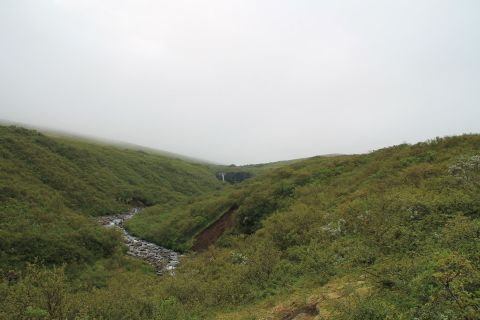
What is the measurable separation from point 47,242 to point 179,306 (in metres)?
21.8

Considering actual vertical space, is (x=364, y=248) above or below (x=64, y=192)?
above

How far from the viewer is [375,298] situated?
39.9ft

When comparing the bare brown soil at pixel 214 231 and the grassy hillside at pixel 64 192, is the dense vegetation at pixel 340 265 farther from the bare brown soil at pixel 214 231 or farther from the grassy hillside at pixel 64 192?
the bare brown soil at pixel 214 231

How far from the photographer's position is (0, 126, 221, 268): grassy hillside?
33469 mm

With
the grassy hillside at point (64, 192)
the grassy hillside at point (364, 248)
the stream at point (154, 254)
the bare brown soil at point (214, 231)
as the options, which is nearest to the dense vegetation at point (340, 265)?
the grassy hillside at point (364, 248)

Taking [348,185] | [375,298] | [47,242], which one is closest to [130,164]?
[47,242]

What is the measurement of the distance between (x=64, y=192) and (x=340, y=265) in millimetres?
52967

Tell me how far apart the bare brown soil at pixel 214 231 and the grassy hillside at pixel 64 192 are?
9.96 m

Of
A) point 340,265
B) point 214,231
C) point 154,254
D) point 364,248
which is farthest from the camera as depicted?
point 214,231

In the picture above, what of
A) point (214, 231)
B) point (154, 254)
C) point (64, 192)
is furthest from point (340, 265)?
point (64, 192)

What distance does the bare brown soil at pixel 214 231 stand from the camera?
4150 centimetres

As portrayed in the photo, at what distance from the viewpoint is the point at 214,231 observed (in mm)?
43844

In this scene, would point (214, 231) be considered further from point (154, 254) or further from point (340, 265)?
point (340, 265)

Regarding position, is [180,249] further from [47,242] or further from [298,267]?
[298,267]
